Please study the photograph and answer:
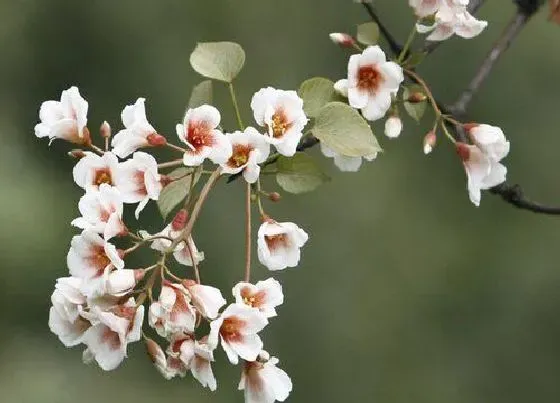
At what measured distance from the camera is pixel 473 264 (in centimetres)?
621

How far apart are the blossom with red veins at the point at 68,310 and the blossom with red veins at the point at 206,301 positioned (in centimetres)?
10

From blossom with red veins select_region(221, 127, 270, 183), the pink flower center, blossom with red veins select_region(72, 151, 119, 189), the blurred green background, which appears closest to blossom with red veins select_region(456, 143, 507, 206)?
the pink flower center

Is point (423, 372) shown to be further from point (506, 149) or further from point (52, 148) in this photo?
point (506, 149)

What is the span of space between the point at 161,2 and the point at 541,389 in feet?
9.05

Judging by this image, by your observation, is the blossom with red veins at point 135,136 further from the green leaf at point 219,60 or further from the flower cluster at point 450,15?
the flower cluster at point 450,15

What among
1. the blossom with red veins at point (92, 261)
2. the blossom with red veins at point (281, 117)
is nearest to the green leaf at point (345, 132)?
the blossom with red veins at point (281, 117)

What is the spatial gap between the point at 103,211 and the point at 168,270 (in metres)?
0.08

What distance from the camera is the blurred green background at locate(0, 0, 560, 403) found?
19.1ft

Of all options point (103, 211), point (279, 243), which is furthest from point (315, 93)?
point (103, 211)

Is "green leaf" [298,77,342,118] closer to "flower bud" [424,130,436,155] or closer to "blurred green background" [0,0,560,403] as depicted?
"flower bud" [424,130,436,155]

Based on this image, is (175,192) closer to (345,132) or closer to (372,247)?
(345,132)

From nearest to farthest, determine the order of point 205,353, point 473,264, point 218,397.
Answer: point 205,353
point 218,397
point 473,264

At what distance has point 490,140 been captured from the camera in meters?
1.22

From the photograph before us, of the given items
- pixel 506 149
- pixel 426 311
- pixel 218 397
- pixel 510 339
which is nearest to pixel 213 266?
pixel 218 397
